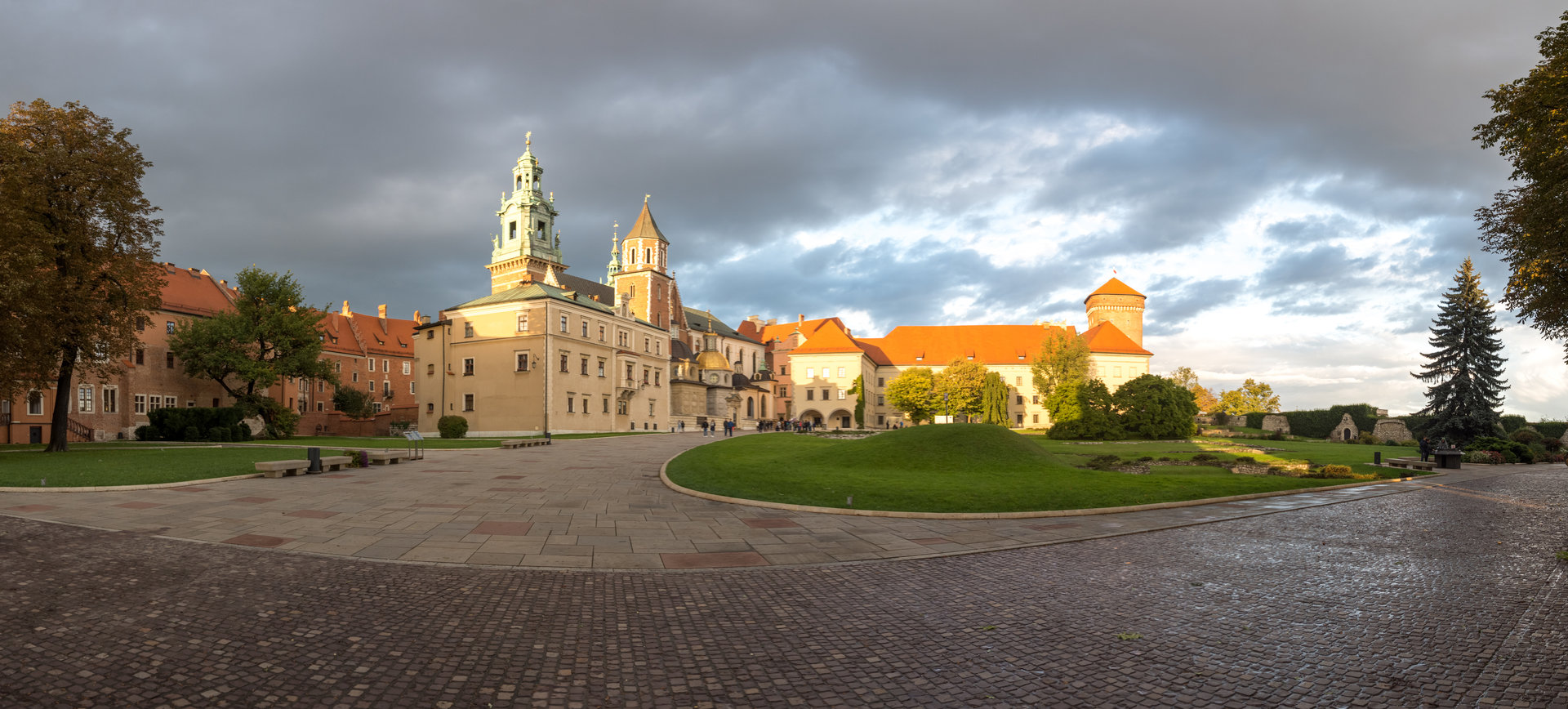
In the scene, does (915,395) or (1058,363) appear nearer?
(1058,363)

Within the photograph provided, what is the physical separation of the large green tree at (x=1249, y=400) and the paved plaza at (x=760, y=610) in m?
94.6

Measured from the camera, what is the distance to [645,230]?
293ft

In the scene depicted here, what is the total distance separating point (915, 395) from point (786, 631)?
7115cm

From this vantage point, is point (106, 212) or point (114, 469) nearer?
point (114, 469)

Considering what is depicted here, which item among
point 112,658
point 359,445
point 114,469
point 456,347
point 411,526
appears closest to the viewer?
point 112,658

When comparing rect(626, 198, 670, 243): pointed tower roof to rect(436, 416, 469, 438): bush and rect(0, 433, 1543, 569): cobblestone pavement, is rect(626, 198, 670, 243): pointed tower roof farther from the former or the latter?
rect(0, 433, 1543, 569): cobblestone pavement

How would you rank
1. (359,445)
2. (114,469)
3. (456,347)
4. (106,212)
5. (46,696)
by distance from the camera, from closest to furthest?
(46,696) → (114,469) → (106,212) → (359,445) → (456,347)

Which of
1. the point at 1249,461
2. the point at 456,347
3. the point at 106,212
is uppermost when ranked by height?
the point at 106,212

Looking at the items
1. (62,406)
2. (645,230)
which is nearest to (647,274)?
(645,230)

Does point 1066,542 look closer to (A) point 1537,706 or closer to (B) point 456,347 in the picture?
(A) point 1537,706

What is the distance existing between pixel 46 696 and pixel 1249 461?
30895mm

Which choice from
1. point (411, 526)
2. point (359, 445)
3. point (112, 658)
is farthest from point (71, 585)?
point (359, 445)

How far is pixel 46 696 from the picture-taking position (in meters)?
4.41

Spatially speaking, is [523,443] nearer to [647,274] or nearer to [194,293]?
[194,293]
